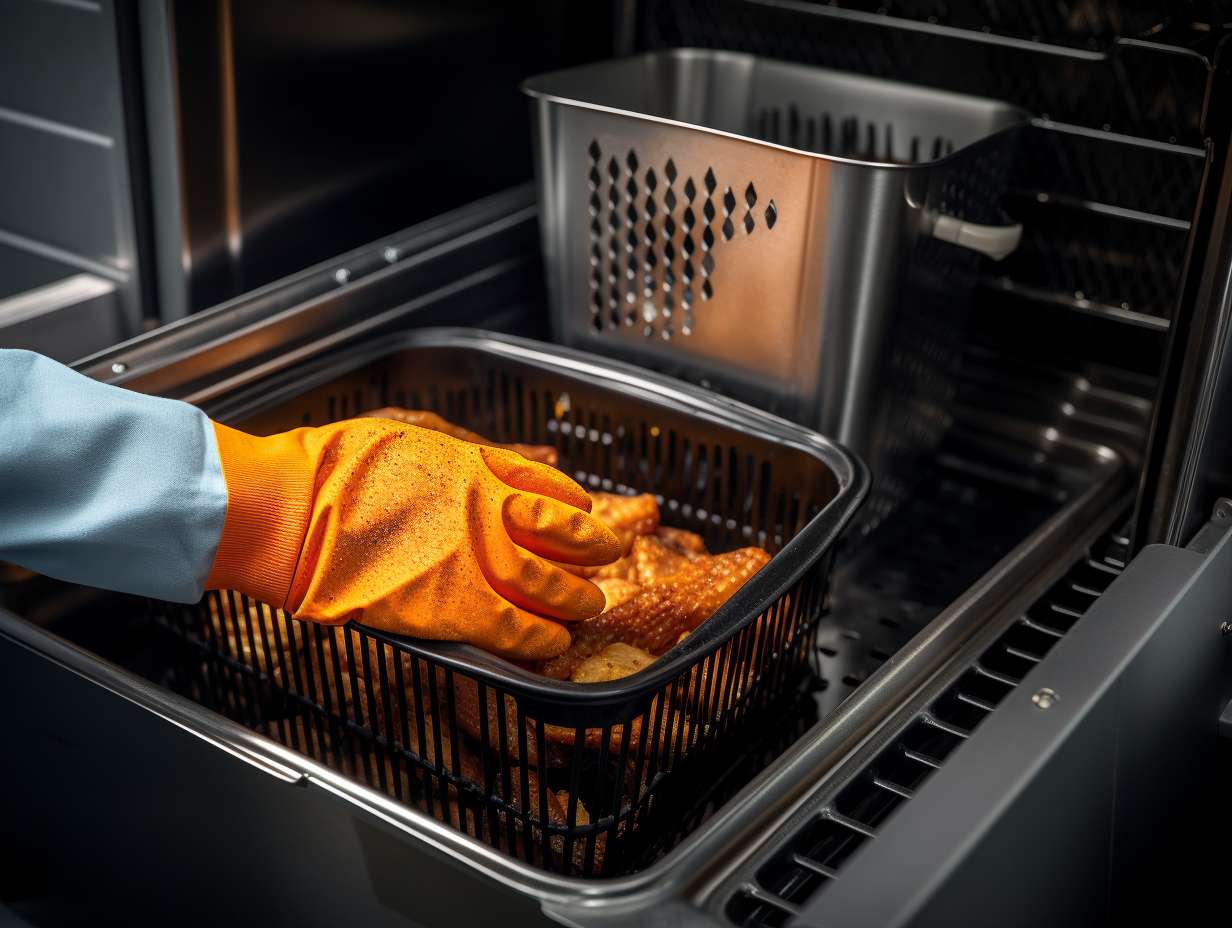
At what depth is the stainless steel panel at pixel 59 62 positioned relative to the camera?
120 centimetres

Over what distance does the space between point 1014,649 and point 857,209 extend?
377 millimetres

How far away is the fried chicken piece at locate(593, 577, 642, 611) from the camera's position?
1.01m

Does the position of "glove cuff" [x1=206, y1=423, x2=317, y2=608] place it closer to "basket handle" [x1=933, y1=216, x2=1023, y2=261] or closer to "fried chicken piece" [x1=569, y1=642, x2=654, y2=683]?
"fried chicken piece" [x1=569, y1=642, x2=654, y2=683]

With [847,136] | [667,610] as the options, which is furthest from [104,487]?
[847,136]

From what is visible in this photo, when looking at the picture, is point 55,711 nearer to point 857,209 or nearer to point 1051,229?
point 857,209

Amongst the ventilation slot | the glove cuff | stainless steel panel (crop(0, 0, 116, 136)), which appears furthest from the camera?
the ventilation slot

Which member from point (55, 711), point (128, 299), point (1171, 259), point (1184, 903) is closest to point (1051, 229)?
point (1171, 259)

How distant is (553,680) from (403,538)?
144 millimetres

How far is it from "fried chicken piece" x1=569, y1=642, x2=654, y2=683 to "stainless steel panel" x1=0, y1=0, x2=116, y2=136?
72 cm

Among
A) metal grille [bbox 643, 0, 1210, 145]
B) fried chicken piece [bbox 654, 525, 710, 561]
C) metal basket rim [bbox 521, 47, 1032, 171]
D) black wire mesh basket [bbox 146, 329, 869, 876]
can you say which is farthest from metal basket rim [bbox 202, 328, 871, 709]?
metal grille [bbox 643, 0, 1210, 145]

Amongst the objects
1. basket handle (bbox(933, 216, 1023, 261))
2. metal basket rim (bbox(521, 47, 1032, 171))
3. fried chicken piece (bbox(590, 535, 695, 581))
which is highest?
metal basket rim (bbox(521, 47, 1032, 171))

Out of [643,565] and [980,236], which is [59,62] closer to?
[643,565]

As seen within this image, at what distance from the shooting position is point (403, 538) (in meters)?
0.83

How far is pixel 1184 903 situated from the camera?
1023mm
